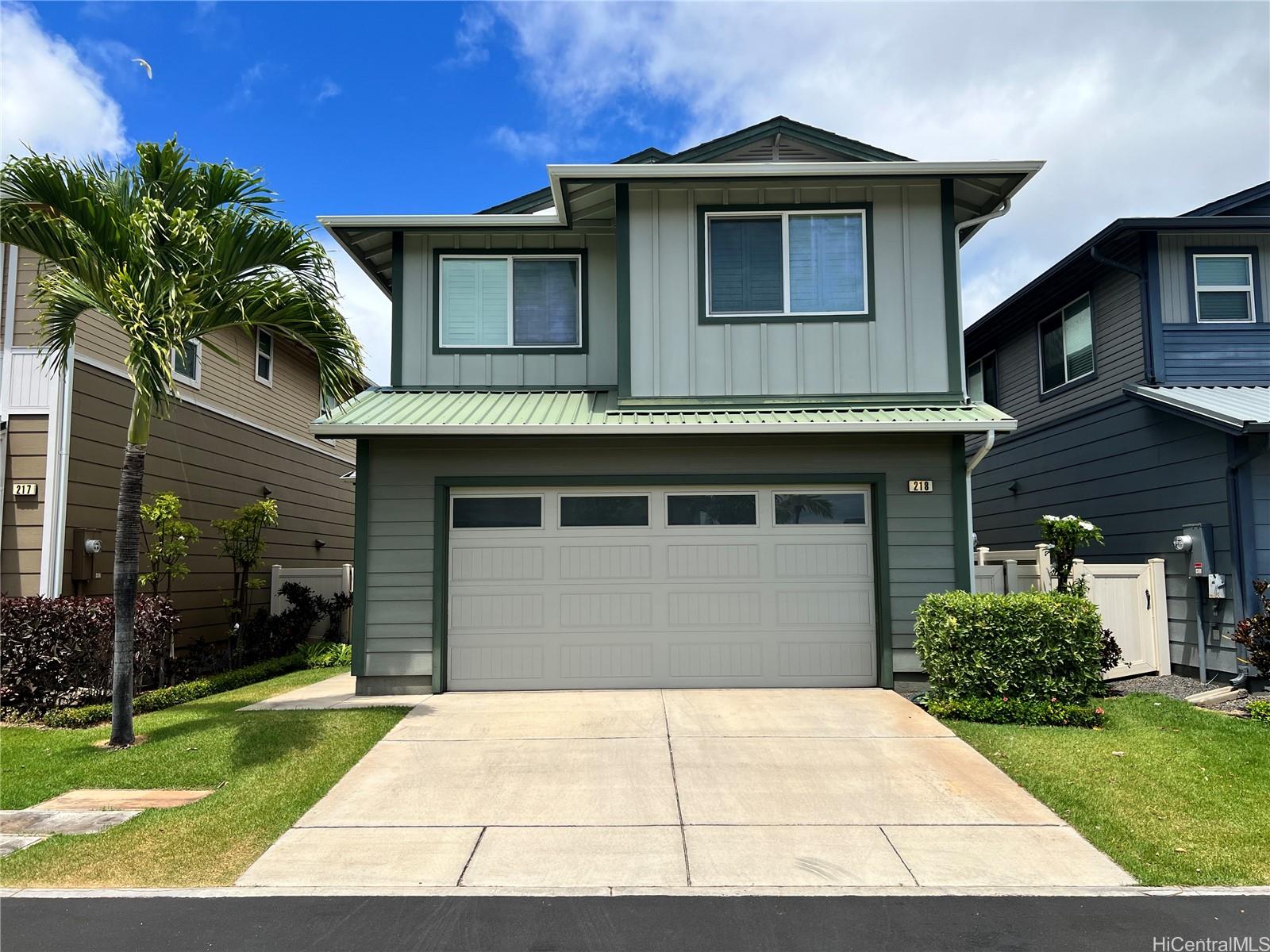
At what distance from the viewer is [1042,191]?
19844mm

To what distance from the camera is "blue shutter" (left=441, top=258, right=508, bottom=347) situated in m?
10.8

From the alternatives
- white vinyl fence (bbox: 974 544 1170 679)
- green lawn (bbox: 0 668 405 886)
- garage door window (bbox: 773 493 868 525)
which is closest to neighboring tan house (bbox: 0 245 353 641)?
green lawn (bbox: 0 668 405 886)

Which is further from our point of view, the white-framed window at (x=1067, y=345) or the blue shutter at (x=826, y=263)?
the white-framed window at (x=1067, y=345)

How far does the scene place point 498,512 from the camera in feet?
32.4

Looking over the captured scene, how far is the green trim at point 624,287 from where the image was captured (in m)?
9.88

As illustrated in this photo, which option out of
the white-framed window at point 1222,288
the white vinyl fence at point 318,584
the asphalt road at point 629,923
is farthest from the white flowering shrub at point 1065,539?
the white vinyl fence at point 318,584

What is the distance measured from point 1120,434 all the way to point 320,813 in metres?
11.7

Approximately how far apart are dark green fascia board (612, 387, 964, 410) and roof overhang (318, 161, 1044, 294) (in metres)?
2.41

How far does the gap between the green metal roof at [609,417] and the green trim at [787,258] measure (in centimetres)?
100

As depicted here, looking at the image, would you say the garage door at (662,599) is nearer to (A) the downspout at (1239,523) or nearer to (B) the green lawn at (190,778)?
(B) the green lawn at (190,778)

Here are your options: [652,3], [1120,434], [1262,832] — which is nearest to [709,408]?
[652,3]

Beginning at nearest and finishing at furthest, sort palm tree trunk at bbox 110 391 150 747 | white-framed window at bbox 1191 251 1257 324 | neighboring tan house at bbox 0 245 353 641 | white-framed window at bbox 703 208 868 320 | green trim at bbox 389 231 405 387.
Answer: palm tree trunk at bbox 110 391 150 747, white-framed window at bbox 703 208 868 320, neighboring tan house at bbox 0 245 353 641, green trim at bbox 389 231 405 387, white-framed window at bbox 1191 251 1257 324

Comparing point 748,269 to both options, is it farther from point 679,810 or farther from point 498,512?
point 679,810

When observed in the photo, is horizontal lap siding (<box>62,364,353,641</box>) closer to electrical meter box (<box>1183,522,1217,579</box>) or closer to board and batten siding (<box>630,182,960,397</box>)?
board and batten siding (<box>630,182,960,397</box>)
